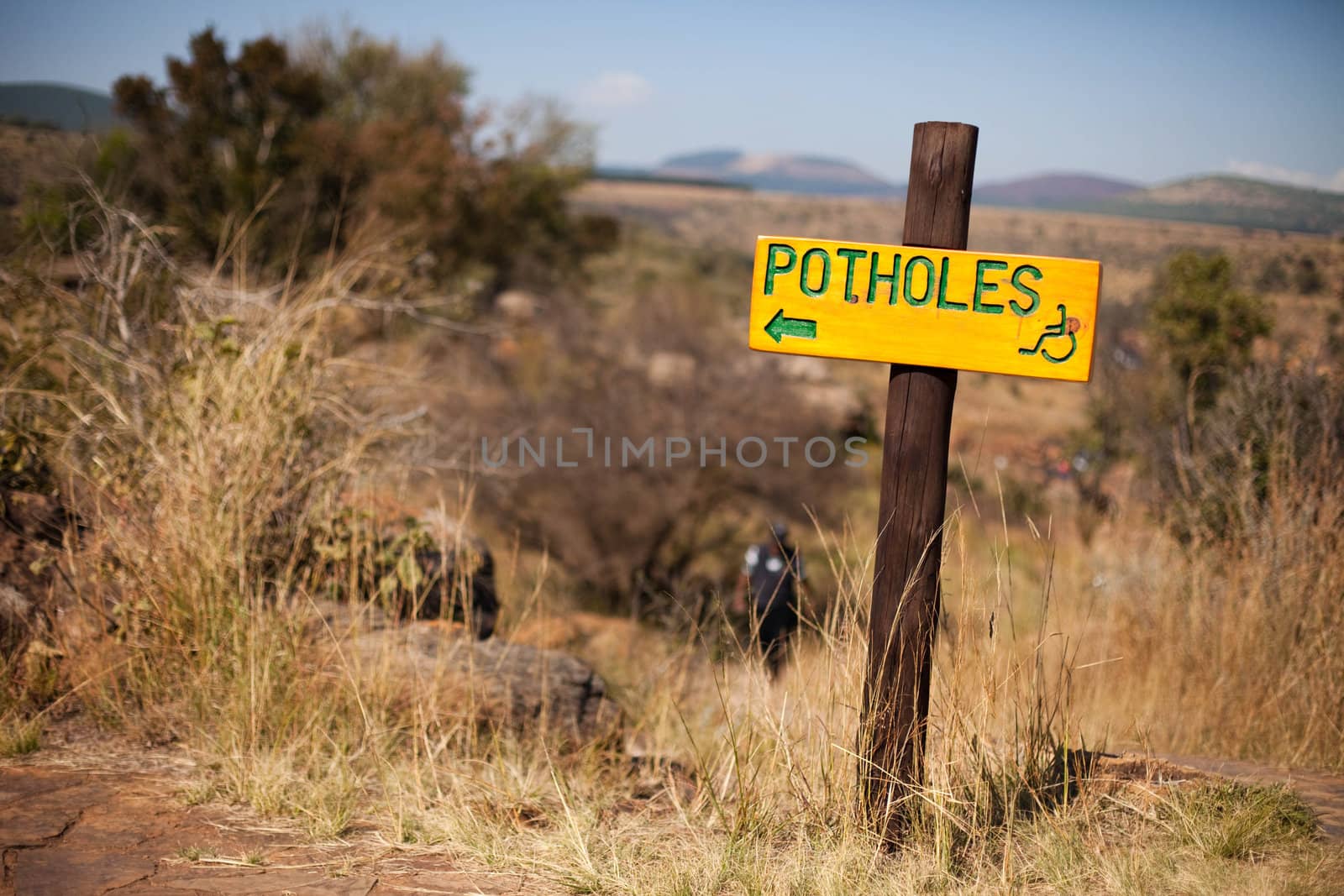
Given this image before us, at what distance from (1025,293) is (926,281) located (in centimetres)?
26

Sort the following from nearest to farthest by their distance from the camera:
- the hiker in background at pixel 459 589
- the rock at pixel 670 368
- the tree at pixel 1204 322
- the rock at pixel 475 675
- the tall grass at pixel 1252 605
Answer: the rock at pixel 475 675, the tall grass at pixel 1252 605, the hiker in background at pixel 459 589, the tree at pixel 1204 322, the rock at pixel 670 368

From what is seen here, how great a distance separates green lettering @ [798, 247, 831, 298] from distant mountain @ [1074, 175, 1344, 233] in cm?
674

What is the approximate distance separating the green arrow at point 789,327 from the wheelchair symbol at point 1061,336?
564 mm

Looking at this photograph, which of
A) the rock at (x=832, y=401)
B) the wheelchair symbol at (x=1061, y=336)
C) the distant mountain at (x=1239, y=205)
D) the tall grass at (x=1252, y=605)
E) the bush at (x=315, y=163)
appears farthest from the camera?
the bush at (x=315, y=163)

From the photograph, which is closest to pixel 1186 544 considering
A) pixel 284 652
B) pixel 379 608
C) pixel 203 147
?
pixel 379 608

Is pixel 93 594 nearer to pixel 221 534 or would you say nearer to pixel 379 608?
pixel 221 534

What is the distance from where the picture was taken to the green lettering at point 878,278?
273 centimetres

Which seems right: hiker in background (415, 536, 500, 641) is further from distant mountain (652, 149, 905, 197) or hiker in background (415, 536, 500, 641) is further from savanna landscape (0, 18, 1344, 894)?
distant mountain (652, 149, 905, 197)

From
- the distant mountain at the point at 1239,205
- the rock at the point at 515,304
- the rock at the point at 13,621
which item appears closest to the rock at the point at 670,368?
the distant mountain at the point at 1239,205

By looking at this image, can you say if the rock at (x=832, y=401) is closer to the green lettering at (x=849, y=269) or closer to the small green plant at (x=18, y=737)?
the green lettering at (x=849, y=269)

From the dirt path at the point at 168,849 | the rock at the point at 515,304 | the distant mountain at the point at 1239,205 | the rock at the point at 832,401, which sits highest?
the distant mountain at the point at 1239,205

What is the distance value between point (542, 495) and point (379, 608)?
739 cm

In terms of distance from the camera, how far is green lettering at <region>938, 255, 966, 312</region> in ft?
8.84

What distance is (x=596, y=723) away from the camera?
452cm
